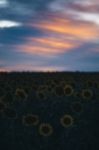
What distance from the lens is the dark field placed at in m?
10.4

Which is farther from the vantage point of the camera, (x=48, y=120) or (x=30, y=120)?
(x=48, y=120)

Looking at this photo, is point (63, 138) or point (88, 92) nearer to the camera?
point (63, 138)

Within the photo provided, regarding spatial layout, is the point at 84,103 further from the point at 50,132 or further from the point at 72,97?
the point at 50,132

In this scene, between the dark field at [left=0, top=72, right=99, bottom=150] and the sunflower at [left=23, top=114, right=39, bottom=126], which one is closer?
the dark field at [left=0, top=72, right=99, bottom=150]

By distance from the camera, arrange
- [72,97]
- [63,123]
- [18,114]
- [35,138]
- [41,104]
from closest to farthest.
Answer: [35,138]
[63,123]
[18,114]
[41,104]
[72,97]

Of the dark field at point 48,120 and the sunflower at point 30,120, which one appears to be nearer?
the dark field at point 48,120

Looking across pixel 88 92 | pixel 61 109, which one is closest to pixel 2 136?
pixel 61 109

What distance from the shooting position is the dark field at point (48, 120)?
34.2 feet

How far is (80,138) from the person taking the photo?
10734 millimetres

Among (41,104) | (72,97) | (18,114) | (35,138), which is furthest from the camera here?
(72,97)

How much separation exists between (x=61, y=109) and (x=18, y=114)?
1098 mm

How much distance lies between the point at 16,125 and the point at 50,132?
0.90 m

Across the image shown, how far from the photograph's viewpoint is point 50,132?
10531 mm

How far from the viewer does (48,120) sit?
1166 cm
